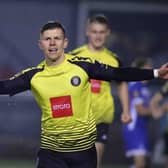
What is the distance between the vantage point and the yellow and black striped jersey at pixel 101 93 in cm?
1144

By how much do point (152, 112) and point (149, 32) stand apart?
4284 mm

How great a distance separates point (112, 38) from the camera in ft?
58.9

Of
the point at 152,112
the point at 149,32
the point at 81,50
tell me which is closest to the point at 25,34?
the point at 149,32

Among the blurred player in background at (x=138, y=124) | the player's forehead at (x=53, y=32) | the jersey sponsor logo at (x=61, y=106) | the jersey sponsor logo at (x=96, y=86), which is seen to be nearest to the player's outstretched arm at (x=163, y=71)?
the jersey sponsor logo at (x=61, y=106)

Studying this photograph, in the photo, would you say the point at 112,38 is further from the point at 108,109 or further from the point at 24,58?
the point at 108,109

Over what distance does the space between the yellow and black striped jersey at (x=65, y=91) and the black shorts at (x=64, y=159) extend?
0.14 feet

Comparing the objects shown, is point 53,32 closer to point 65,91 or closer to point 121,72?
point 65,91

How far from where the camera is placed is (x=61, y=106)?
9.21 m

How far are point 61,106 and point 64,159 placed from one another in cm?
48

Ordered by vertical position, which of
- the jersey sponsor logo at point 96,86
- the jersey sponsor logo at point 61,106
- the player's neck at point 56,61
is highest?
the player's neck at point 56,61

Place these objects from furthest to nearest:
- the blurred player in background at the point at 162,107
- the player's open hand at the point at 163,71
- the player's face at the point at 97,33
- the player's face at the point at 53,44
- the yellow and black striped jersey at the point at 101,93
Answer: the blurred player in background at the point at 162,107 < the player's face at the point at 97,33 < the yellow and black striped jersey at the point at 101,93 < the player's face at the point at 53,44 < the player's open hand at the point at 163,71

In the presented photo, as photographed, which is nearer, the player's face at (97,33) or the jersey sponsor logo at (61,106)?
the jersey sponsor logo at (61,106)

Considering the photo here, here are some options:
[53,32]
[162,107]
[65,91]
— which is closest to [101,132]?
[65,91]

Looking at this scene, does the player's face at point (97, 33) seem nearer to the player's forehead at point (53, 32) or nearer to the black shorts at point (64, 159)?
the player's forehead at point (53, 32)
